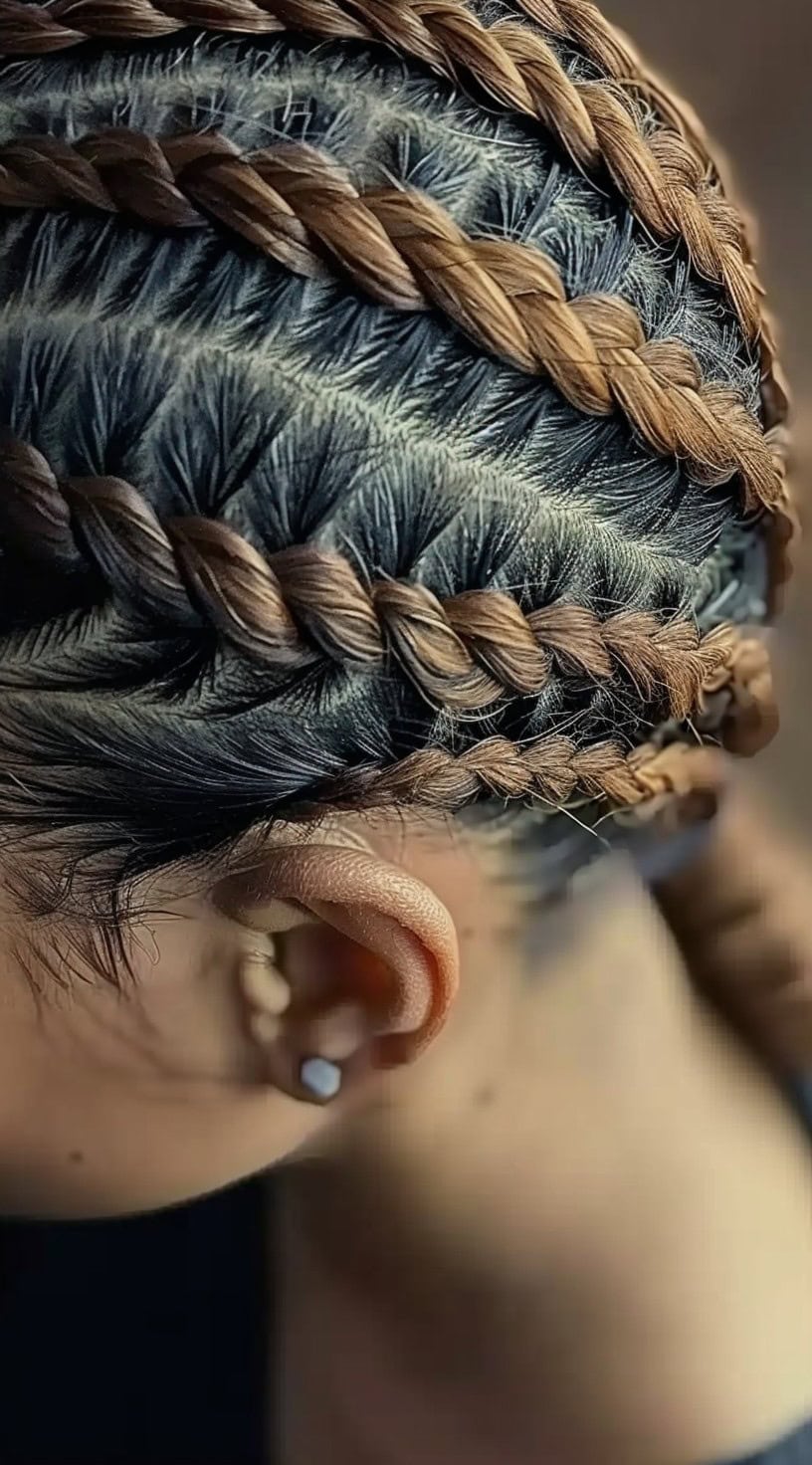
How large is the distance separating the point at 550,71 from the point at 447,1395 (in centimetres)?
69

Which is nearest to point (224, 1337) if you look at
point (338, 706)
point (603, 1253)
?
point (603, 1253)

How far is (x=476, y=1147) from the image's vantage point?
626mm

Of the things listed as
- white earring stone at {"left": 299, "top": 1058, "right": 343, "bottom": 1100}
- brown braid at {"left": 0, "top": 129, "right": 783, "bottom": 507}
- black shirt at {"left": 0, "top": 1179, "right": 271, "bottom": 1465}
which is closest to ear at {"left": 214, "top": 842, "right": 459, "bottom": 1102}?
white earring stone at {"left": 299, "top": 1058, "right": 343, "bottom": 1100}

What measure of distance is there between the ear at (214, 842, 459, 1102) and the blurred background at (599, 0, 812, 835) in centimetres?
28

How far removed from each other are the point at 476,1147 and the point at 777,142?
0.60 meters

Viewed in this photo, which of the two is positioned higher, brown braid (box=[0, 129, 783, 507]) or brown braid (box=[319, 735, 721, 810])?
brown braid (box=[0, 129, 783, 507])

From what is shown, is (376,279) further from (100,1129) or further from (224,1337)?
(224,1337)

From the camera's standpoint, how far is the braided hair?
0.36 meters

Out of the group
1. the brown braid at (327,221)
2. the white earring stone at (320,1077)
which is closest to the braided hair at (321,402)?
the brown braid at (327,221)

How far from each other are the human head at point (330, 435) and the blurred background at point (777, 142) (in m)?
0.16

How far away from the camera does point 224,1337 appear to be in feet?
2.67

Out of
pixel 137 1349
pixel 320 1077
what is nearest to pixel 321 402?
pixel 320 1077

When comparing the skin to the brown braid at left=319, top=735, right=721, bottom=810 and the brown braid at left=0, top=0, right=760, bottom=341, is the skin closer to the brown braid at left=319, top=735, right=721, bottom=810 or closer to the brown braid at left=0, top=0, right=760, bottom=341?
the brown braid at left=319, top=735, right=721, bottom=810

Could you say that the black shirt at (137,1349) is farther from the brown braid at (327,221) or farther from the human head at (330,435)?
the brown braid at (327,221)
